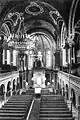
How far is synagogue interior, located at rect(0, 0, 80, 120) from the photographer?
13922mm

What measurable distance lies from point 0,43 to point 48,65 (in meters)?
16.9

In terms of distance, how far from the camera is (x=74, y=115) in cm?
1295

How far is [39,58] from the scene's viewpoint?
1319 inches

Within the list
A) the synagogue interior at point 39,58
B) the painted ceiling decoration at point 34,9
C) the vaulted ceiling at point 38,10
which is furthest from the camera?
the painted ceiling decoration at point 34,9

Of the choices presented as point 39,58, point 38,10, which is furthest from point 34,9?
point 39,58

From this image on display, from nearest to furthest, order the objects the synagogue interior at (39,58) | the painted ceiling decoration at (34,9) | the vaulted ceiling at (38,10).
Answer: the synagogue interior at (39,58) → the vaulted ceiling at (38,10) → the painted ceiling decoration at (34,9)

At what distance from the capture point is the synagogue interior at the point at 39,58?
13922 millimetres

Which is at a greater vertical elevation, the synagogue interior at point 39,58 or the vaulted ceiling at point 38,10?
the vaulted ceiling at point 38,10

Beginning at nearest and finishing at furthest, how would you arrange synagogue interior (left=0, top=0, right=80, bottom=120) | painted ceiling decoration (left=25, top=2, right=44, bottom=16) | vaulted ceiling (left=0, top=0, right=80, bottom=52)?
synagogue interior (left=0, top=0, right=80, bottom=120)
vaulted ceiling (left=0, top=0, right=80, bottom=52)
painted ceiling decoration (left=25, top=2, right=44, bottom=16)

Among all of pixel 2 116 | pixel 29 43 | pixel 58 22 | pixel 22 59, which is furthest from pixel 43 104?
pixel 22 59

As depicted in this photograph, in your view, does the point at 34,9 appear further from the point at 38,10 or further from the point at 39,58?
the point at 39,58

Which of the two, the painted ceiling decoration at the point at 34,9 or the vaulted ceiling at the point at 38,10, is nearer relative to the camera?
the vaulted ceiling at the point at 38,10

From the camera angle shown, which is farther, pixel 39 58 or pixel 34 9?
pixel 39 58

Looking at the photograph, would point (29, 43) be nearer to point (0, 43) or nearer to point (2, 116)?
point (0, 43)
